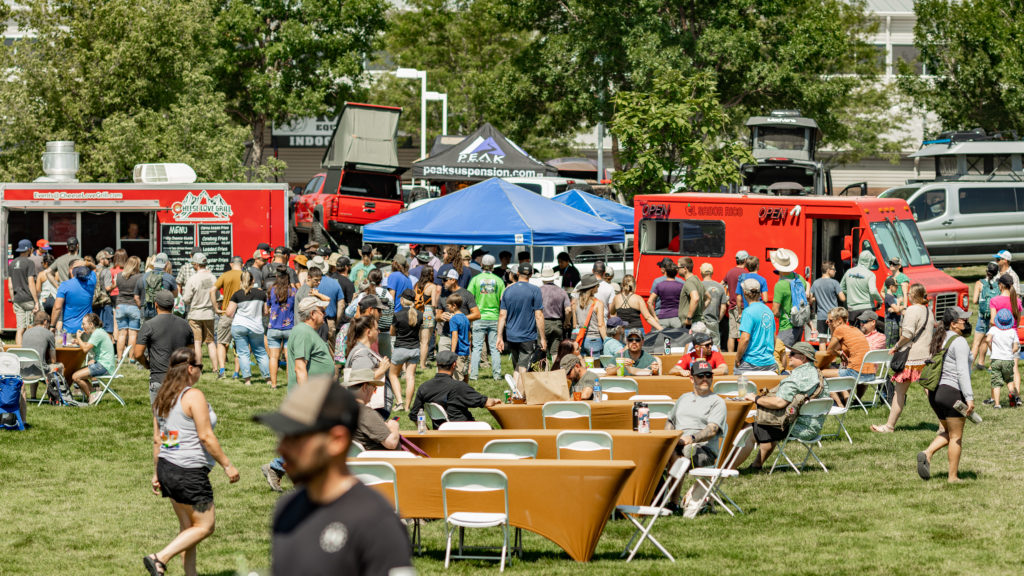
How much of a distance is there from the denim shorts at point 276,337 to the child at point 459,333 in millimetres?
2163

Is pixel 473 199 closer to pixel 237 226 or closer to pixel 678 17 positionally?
pixel 237 226

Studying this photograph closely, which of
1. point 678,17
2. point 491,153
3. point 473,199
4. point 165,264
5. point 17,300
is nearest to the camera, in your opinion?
point 165,264

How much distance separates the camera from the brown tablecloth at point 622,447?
906 centimetres

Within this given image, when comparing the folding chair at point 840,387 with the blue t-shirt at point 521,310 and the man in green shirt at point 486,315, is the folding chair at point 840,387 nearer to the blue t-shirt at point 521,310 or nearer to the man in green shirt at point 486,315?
the blue t-shirt at point 521,310

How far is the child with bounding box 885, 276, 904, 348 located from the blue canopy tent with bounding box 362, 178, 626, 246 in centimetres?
392

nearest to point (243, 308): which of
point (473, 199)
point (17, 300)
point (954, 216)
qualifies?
point (473, 199)

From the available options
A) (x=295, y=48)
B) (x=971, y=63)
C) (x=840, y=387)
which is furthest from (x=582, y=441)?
(x=295, y=48)

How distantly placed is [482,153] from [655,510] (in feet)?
56.0

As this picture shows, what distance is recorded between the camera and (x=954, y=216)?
26297 millimetres

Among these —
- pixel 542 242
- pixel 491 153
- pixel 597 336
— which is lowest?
pixel 597 336

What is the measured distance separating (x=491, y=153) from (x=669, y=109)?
12.5 ft

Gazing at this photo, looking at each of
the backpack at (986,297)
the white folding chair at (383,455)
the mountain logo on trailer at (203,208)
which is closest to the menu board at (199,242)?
the mountain logo on trailer at (203,208)

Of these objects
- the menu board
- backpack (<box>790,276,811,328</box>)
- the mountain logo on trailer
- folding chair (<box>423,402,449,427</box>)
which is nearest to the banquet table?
folding chair (<box>423,402,449,427</box>)

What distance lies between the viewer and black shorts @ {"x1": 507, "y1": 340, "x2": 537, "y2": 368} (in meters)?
15.2
